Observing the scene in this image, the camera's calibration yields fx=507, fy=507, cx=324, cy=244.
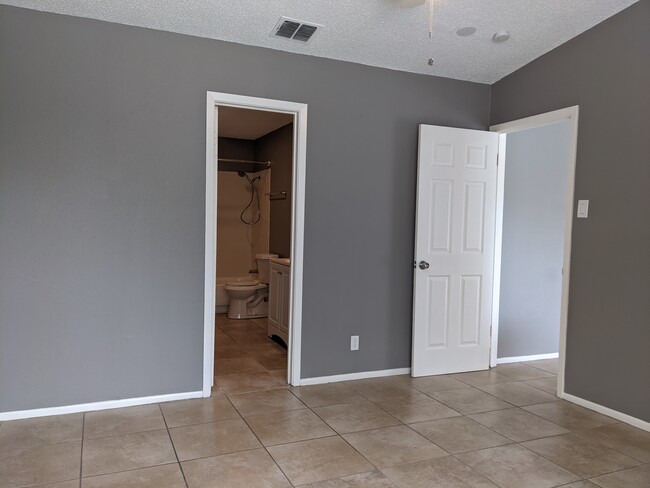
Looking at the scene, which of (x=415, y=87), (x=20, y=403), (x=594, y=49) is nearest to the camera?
(x=20, y=403)

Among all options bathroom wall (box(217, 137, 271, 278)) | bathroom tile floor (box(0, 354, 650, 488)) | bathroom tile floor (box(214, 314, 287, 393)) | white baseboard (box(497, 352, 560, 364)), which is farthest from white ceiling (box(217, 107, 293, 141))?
white baseboard (box(497, 352, 560, 364))

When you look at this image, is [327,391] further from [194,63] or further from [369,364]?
[194,63]

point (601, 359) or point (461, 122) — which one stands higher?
point (461, 122)

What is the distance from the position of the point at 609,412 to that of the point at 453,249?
1591 mm

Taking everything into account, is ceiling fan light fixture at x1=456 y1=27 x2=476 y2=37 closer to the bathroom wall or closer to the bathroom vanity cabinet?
the bathroom vanity cabinet

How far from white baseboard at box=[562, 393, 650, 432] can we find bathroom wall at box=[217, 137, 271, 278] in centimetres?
440

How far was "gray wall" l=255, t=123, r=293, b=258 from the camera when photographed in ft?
19.2

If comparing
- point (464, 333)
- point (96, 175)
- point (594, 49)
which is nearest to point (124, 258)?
point (96, 175)

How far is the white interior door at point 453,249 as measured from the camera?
13.4 feet

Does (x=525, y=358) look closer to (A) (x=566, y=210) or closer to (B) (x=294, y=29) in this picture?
(A) (x=566, y=210)

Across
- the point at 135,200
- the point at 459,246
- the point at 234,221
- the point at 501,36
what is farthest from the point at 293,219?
the point at 234,221

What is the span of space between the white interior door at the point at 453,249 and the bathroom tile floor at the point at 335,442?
441mm

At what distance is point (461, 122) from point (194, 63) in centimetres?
225

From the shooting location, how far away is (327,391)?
3.76 metres
